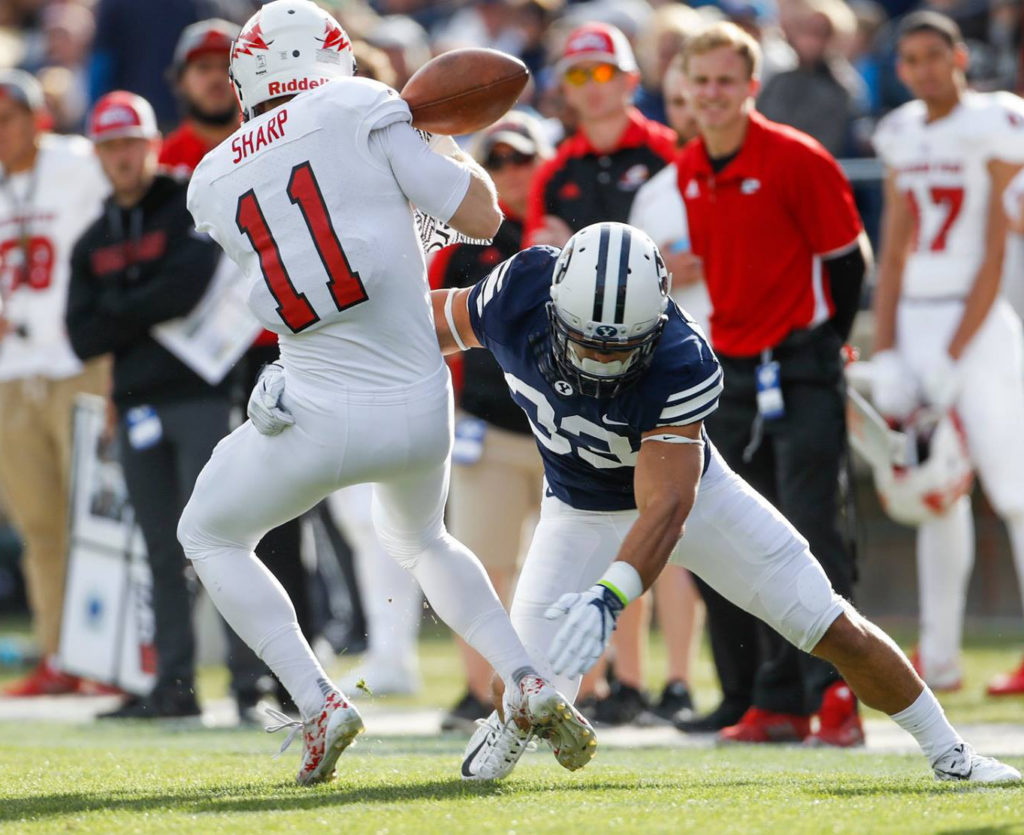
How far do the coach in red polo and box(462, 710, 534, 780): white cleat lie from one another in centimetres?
169

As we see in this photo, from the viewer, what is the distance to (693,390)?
4.29 meters

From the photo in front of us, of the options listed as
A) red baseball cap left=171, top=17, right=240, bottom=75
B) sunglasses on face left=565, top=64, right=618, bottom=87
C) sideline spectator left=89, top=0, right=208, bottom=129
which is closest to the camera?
sunglasses on face left=565, top=64, right=618, bottom=87

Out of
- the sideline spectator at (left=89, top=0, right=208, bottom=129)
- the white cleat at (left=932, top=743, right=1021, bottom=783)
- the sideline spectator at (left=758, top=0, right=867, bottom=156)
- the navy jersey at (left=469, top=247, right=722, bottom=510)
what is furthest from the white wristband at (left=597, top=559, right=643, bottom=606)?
the sideline spectator at (left=89, top=0, right=208, bottom=129)

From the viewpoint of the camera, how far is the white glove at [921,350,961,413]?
7.43m

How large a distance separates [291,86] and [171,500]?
3.05m

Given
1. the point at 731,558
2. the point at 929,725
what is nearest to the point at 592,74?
the point at 731,558

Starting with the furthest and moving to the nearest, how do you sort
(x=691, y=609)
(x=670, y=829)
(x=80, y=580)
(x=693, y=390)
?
(x=80, y=580) < (x=691, y=609) < (x=693, y=390) < (x=670, y=829)

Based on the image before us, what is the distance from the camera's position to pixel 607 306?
4.17 metres

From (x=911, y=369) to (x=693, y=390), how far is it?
351 cm

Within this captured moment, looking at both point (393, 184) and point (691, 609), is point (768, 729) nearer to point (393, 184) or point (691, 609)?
point (691, 609)

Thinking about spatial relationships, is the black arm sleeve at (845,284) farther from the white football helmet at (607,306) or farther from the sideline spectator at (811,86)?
the sideline spectator at (811,86)

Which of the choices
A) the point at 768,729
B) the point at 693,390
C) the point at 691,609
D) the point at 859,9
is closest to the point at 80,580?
the point at 691,609

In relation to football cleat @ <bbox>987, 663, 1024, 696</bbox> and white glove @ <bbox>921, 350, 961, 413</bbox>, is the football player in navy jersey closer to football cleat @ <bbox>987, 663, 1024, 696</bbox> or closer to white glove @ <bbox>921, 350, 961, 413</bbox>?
football cleat @ <bbox>987, 663, 1024, 696</bbox>

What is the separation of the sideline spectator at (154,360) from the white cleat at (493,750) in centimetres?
246
